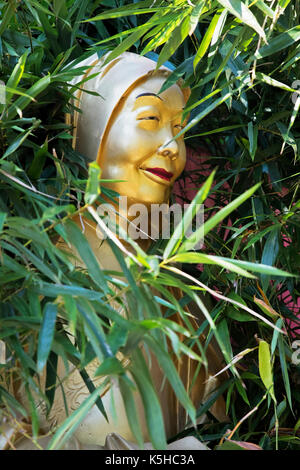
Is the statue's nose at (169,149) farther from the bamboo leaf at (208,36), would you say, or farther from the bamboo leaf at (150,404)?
the bamboo leaf at (150,404)

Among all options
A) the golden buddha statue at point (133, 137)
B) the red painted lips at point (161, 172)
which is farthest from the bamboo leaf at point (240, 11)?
the red painted lips at point (161, 172)

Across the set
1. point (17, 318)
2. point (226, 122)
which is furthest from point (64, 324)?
point (226, 122)

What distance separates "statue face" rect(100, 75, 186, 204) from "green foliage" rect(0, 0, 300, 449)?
2.7 inches

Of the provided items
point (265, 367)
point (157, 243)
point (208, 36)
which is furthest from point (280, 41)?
point (265, 367)

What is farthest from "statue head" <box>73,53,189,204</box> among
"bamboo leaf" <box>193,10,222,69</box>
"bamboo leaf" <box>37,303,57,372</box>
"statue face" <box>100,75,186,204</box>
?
"bamboo leaf" <box>37,303,57,372</box>

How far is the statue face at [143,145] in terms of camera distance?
5.58ft

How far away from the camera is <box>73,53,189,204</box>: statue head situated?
1703 millimetres

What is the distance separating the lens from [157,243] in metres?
1.82

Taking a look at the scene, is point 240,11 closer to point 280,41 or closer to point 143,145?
point 280,41

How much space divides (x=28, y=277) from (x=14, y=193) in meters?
0.27

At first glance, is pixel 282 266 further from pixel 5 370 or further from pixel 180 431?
pixel 5 370

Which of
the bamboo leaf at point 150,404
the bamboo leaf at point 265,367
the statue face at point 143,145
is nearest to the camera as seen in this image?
the bamboo leaf at point 150,404

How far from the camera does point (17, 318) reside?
4.19 feet

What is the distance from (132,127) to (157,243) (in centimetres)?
27
